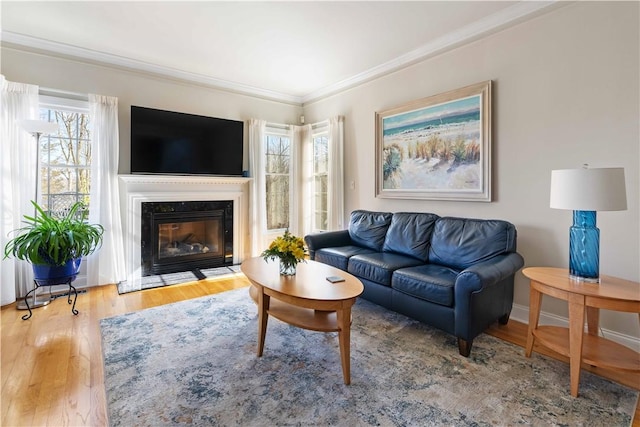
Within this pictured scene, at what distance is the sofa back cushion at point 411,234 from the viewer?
3.19m

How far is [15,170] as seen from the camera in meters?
3.14

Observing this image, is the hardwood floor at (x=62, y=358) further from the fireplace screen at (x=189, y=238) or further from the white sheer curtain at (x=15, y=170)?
the fireplace screen at (x=189, y=238)

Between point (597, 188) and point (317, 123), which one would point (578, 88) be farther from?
point (317, 123)

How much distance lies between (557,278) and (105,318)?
12.2 feet

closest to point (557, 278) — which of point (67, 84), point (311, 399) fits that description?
point (311, 399)

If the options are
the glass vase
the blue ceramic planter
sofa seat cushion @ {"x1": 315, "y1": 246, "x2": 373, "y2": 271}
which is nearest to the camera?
the glass vase

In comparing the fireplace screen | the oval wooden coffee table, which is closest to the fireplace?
the fireplace screen

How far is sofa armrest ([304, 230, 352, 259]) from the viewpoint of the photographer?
3.75m

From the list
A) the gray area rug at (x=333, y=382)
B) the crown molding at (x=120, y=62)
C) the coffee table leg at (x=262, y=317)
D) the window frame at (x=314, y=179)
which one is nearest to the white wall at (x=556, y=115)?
the gray area rug at (x=333, y=382)

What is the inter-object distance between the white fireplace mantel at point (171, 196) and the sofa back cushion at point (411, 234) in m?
2.39

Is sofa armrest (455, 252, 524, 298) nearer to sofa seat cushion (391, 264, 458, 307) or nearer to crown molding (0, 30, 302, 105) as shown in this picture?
sofa seat cushion (391, 264, 458, 307)

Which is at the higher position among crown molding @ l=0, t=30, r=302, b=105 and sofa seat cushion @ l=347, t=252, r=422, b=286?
crown molding @ l=0, t=30, r=302, b=105

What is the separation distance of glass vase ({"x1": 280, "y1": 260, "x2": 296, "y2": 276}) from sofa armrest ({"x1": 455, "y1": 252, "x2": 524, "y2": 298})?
1.23 m

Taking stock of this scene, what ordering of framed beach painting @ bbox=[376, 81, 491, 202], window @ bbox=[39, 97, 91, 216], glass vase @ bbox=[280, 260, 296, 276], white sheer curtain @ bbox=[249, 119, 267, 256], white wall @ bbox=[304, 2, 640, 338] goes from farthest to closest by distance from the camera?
1. white sheer curtain @ bbox=[249, 119, 267, 256]
2. window @ bbox=[39, 97, 91, 216]
3. framed beach painting @ bbox=[376, 81, 491, 202]
4. glass vase @ bbox=[280, 260, 296, 276]
5. white wall @ bbox=[304, 2, 640, 338]
